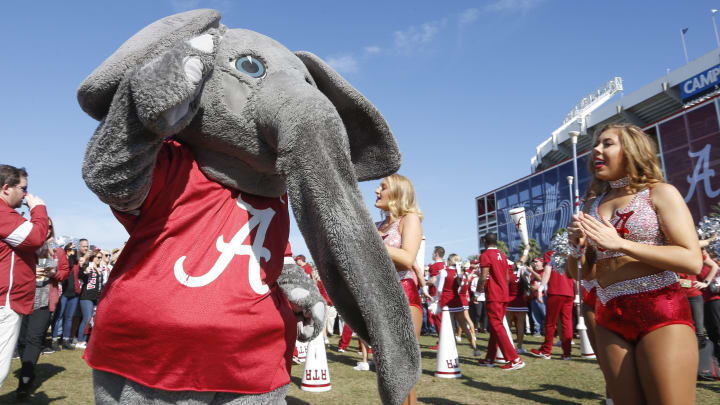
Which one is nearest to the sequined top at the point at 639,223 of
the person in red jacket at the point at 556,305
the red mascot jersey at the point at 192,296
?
the red mascot jersey at the point at 192,296

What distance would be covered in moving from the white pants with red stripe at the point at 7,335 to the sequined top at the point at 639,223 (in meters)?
4.47

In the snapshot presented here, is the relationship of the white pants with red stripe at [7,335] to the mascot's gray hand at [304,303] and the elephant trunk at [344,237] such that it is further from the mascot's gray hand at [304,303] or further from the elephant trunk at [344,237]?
the elephant trunk at [344,237]

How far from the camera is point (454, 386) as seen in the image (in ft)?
19.7

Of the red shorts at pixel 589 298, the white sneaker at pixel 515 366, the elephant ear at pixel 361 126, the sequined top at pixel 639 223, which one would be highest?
the elephant ear at pixel 361 126

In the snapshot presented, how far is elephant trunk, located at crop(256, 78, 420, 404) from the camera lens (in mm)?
1271

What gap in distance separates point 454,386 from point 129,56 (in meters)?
5.83

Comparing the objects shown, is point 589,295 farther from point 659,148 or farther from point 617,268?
point 659,148

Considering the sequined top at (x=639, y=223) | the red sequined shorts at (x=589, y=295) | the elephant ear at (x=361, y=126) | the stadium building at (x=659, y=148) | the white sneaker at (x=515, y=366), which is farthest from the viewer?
the stadium building at (x=659, y=148)

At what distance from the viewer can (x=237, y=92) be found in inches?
60.5

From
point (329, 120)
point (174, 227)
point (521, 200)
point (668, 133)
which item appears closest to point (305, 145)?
point (329, 120)

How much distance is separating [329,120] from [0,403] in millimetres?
5876

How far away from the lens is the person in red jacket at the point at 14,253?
3.71 metres

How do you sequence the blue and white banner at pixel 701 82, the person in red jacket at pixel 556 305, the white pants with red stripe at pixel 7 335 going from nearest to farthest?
the white pants with red stripe at pixel 7 335 < the person in red jacket at pixel 556 305 < the blue and white banner at pixel 701 82

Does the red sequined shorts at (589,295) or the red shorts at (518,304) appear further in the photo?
the red shorts at (518,304)
